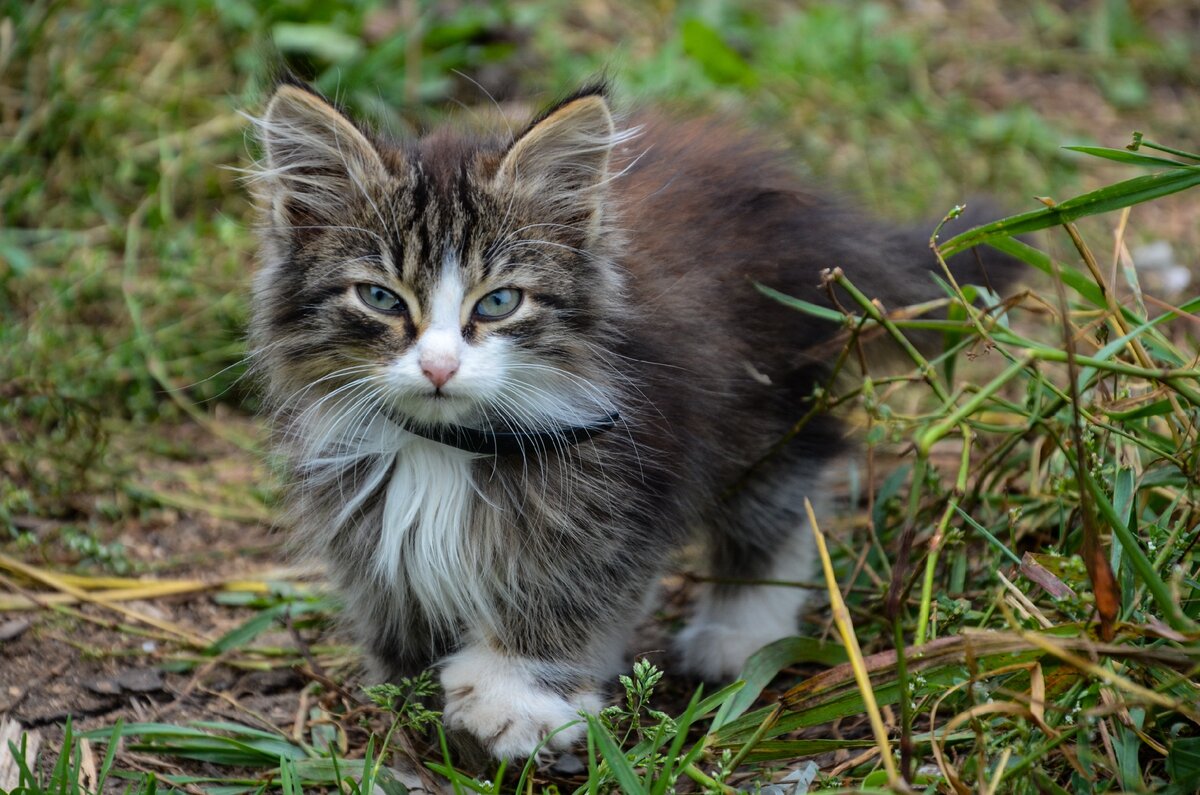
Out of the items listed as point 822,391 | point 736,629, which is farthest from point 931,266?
point 736,629

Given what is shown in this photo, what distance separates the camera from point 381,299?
275 cm

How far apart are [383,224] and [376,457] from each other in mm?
547

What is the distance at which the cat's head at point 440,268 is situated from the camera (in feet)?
8.87

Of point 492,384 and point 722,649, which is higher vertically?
point 492,384

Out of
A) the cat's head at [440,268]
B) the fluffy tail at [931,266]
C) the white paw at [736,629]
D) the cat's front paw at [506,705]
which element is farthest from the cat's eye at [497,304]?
the white paw at [736,629]

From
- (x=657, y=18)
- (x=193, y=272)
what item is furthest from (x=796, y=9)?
(x=193, y=272)

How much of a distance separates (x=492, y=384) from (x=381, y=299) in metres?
0.33

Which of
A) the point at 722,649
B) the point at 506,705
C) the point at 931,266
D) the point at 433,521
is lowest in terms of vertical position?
the point at 722,649

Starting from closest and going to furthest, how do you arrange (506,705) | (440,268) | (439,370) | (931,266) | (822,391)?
(439,370)
(440,268)
(506,705)
(822,391)
(931,266)

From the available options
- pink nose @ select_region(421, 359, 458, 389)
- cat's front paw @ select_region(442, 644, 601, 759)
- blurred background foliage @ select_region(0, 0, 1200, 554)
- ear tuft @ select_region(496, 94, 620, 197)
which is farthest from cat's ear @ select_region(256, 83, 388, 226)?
blurred background foliage @ select_region(0, 0, 1200, 554)

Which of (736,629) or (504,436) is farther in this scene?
(736,629)

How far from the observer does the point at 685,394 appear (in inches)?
118

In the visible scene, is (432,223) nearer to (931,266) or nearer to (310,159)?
(310,159)

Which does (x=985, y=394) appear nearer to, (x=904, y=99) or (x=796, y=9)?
(x=904, y=99)
